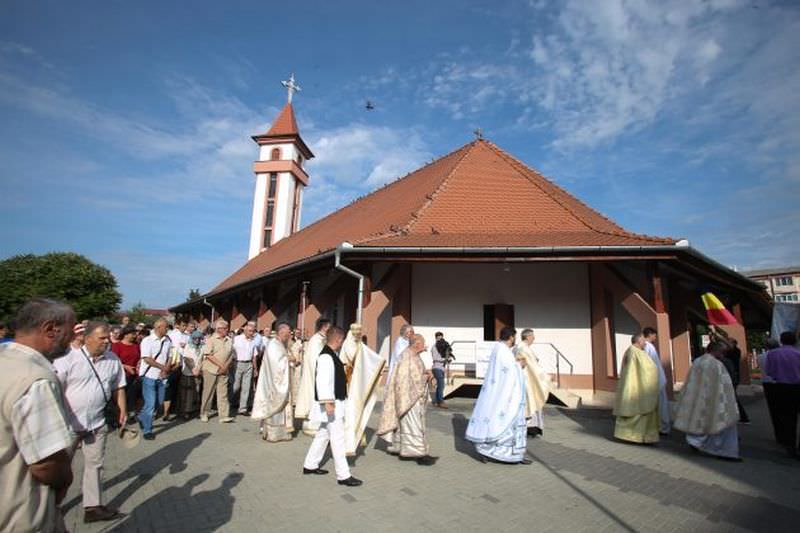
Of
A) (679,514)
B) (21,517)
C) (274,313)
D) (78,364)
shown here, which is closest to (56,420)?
(21,517)

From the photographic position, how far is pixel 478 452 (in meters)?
6.06

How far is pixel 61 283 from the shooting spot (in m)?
40.7

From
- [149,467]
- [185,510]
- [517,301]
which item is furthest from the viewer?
[517,301]

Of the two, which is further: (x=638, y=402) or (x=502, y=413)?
(x=638, y=402)

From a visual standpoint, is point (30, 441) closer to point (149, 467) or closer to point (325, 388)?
point (325, 388)

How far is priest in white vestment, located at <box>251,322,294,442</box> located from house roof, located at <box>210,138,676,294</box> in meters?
3.77

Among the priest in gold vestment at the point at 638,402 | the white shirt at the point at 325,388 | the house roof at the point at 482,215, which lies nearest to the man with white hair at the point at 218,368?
the house roof at the point at 482,215

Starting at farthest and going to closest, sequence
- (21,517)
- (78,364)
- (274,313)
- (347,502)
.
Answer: (274,313)
(347,502)
(78,364)
(21,517)

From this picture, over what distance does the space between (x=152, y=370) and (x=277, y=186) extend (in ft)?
79.4

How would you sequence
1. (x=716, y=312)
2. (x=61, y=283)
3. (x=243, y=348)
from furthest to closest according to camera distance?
(x=61, y=283)
(x=716, y=312)
(x=243, y=348)

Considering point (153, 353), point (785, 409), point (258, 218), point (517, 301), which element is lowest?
point (785, 409)

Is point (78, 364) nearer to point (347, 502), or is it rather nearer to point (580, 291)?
point (347, 502)

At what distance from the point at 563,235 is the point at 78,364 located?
9.86 meters

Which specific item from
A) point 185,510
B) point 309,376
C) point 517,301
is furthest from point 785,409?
point 185,510
